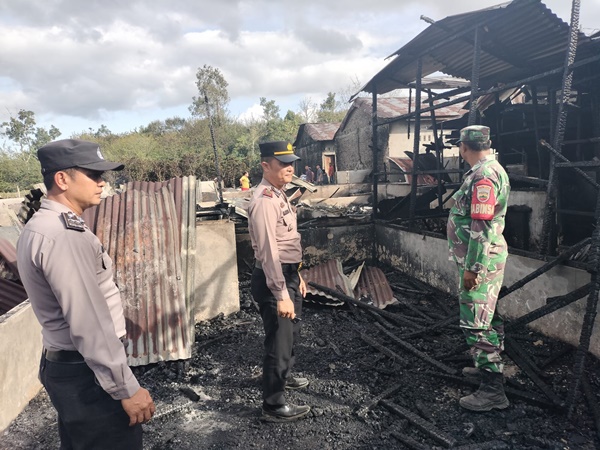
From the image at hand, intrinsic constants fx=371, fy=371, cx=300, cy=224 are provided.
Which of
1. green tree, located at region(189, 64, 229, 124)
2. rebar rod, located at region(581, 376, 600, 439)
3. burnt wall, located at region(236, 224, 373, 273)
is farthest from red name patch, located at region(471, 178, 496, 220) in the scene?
green tree, located at region(189, 64, 229, 124)

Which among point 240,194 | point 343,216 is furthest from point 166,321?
point 240,194

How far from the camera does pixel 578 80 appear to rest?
5.96 metres

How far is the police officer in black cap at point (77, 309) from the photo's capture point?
4.66 ft

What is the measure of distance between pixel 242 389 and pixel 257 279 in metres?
1.27

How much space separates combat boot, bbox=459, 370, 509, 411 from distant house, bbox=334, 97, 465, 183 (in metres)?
10.9

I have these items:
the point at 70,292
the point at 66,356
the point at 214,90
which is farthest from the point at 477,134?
the point at 214,90

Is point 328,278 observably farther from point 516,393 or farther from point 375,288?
point 516,393

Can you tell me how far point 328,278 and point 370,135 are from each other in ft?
51.6

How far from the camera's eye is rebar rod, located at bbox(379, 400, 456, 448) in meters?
2.61

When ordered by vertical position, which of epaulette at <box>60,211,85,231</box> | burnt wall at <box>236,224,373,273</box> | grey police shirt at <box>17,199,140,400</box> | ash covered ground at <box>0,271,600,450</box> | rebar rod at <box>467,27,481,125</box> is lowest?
ash covered ground at <box>0,271,600,450</box>

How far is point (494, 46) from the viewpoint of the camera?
18.3 ft

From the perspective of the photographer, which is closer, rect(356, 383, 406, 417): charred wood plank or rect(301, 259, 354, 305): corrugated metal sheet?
rect(356, 383, 406, 417): charred wood plank

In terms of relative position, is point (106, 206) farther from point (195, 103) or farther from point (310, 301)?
point (195, 103)

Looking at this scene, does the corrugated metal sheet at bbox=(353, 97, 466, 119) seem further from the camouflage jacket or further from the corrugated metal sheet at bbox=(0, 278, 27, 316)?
the corrugated metal sheet at bbox=(0, 278, 27, 316)
